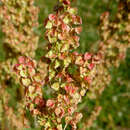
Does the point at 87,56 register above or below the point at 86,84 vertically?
above

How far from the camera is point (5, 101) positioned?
165cm

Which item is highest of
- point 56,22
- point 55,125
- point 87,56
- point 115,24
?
point 115,24

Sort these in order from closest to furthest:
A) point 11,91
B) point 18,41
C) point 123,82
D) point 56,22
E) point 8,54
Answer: point 56,22
point 18,41
point 8,54
point 11,91
point 123,82

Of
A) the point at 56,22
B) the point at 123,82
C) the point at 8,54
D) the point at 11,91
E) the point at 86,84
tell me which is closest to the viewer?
the point at 56,22

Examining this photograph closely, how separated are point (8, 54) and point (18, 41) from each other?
157 mm

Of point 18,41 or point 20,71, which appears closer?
point 20,71

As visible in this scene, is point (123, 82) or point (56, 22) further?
point (123, 82)

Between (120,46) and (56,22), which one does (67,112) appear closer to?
(56,22)

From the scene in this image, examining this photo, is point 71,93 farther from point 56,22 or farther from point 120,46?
point 120,46

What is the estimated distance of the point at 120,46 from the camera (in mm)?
1655

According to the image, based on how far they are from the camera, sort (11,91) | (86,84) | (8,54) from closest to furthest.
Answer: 1. (86,84)
2. (8,54)
3. (11,91)

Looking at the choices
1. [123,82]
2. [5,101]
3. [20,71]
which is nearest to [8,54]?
[5,101]

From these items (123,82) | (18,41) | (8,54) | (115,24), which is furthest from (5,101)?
(123,82)

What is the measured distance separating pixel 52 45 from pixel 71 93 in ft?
0.62
